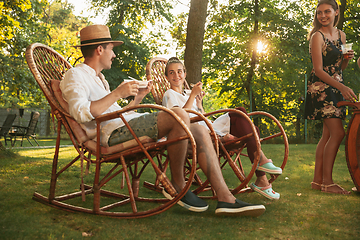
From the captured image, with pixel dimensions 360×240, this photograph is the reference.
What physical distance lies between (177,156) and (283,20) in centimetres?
1102

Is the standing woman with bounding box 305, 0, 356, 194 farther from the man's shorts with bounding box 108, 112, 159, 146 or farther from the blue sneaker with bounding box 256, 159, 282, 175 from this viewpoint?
the man's shorts with bounding box 108, 112, 159, 146

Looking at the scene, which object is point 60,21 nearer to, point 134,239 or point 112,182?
point 112,182

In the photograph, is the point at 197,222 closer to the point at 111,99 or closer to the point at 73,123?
the point at 111,99

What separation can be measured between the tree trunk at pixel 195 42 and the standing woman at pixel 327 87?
6.61 feet

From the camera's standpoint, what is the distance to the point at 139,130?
72.8 inches

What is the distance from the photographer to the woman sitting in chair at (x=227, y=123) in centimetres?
226

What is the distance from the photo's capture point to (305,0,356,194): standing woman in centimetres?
274

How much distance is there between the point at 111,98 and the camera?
184 centimetres

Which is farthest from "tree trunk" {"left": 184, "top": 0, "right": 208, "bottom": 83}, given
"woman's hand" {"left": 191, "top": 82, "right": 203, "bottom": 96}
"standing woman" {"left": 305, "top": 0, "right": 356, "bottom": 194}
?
"woman's hand" {"left": 191, "top": 82, "right": 203, "bottom": 96}

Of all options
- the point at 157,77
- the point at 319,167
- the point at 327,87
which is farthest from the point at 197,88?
the point at 319,167

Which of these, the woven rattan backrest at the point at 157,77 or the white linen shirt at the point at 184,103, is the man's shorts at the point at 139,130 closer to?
the white linen shirt at the point at 184,103

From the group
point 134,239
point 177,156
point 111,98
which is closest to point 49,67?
point 111,98

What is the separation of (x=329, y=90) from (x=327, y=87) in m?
0.03

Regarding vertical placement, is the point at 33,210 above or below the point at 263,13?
below
